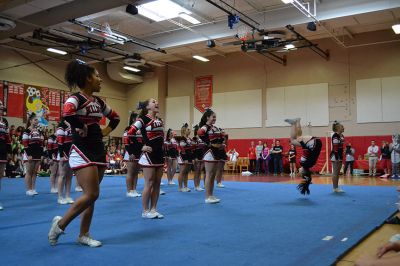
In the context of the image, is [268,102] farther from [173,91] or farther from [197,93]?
[173,91]

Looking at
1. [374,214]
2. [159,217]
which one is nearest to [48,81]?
[159,217]

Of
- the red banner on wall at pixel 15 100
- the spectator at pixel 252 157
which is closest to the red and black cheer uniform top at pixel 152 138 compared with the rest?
the spectator at pixel 252 157

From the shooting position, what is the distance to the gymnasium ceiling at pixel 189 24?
12.9 meters

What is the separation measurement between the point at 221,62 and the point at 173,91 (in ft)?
11.6

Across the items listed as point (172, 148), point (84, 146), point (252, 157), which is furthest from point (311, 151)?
point (252, 157)

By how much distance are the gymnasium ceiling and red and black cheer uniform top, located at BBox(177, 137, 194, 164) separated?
516 centimetres

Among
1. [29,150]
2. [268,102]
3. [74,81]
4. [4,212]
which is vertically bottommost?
[4,212]

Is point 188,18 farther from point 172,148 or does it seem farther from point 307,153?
point 307,153

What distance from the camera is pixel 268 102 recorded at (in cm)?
1988

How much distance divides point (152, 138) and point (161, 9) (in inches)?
377

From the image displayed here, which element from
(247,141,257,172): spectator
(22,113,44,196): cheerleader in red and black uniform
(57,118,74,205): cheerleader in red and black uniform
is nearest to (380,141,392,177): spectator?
(247,141,257,172): spectator

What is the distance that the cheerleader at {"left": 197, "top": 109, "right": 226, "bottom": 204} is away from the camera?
684 centimetres

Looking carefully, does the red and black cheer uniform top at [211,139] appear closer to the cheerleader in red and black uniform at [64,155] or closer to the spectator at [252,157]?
the cheerleader in red and black uniform at [64,155]

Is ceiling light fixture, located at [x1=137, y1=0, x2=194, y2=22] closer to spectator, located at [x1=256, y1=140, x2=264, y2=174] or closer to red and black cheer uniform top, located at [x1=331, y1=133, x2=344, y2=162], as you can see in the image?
spectator, located at [x1=256, y1=140, x2=264, y2=174]
